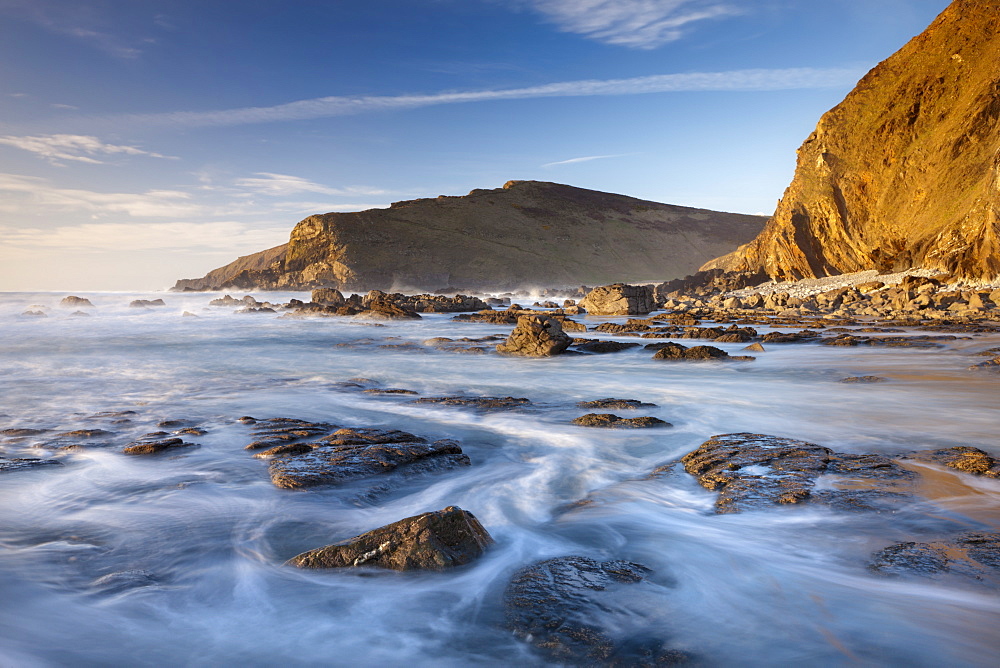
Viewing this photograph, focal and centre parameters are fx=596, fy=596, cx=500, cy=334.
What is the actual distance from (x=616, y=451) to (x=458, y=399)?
3213 millimetres

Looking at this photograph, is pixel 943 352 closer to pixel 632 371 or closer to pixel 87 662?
pixel 632 371

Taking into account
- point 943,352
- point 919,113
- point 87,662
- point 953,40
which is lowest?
point 87,662

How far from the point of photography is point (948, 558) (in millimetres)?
3047

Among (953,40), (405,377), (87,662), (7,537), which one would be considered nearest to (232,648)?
(87,662)

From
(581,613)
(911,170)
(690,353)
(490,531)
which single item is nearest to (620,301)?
(911,170)

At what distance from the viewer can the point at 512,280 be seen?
7431 cm

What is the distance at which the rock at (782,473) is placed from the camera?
3967 millimetres

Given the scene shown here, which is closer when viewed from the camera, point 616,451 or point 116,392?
point 616,451

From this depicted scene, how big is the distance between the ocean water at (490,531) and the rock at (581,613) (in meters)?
0.07

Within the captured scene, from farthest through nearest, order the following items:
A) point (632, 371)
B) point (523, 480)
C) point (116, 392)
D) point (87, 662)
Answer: point (632, 371)
point (116, 392)
point (523, 480)
point (87, 662)

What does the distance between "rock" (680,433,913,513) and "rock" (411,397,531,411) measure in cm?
311

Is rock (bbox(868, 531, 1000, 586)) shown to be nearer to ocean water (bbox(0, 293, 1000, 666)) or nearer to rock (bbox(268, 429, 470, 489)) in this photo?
ocean water (bbox(0, 293, 1000, 666))

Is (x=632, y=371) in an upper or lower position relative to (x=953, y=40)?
lower

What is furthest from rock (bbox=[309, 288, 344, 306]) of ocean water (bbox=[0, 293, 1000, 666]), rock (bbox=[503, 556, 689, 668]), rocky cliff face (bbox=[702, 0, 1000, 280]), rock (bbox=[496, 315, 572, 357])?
rock (bbox=[503, 556, 689, 668])
